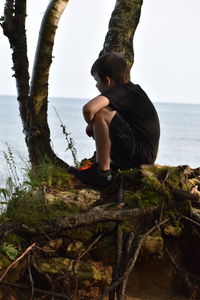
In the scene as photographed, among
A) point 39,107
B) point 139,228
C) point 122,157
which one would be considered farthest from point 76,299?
point 39,107

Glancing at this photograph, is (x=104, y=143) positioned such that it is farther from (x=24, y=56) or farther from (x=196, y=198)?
(x=24, y=56)

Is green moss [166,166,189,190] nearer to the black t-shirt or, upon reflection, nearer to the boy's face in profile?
the black t-shirt

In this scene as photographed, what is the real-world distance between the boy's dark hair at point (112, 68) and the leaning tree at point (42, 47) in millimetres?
1518

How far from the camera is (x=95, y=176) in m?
4.42

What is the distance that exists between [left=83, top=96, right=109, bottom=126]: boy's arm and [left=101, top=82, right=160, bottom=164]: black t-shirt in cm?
20

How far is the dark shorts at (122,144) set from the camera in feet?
14.4

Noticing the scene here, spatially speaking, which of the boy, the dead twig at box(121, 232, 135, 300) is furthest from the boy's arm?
the dead twig at box(121, 232, 135, 300)

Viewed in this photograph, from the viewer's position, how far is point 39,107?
6070mm

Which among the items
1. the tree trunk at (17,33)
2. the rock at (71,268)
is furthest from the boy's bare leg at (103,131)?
the tree trunk at (17,33)

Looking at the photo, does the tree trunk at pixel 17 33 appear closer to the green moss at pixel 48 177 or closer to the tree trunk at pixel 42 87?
the tree trunk at pixel 42 87

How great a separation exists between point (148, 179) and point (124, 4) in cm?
282

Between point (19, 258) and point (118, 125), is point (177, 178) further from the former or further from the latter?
point (19, 258)

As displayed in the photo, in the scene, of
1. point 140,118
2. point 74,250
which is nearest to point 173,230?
point 74,250

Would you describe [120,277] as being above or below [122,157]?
below
